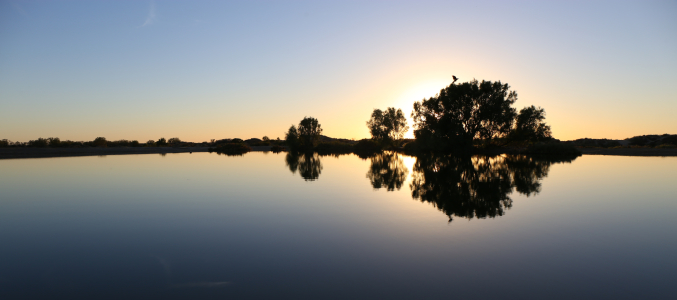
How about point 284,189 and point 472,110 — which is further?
point 472,110

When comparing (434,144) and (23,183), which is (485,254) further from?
(434,144)

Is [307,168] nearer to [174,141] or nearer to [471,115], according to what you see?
[471,115]

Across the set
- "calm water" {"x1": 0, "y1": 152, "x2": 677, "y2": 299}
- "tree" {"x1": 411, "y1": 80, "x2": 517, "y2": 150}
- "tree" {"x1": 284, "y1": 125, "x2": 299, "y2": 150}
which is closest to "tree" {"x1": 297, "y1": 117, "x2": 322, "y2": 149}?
"tree" {"x1": 284, "y1": 125, "x2": 299, "y2": 150}

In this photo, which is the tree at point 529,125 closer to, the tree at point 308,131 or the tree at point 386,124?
the tree at point 386,124

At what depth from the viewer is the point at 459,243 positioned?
632 centimetres

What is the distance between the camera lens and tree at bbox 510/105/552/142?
163 feet

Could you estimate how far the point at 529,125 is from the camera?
50.0 meters

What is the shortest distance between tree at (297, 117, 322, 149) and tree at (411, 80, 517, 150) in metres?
39.4

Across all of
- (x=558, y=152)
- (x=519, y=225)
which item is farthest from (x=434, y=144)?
(x=519, y=225)

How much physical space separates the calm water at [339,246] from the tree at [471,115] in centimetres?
3557

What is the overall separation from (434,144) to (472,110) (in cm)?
793

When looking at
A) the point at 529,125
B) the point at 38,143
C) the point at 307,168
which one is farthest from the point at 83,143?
the point at 529,125

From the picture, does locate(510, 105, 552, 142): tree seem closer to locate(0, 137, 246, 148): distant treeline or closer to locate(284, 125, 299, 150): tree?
locate(284, 125, 299, 150): tree

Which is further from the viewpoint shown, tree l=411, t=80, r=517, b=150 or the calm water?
tree l=411, t=80, r=517, b=150
